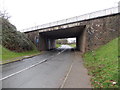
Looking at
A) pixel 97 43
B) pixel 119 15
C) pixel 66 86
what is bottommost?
pixel 66 86

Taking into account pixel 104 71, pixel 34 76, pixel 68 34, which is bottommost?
pixel 34 76

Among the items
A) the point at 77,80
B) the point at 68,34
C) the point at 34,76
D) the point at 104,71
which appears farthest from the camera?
the point at 68,34

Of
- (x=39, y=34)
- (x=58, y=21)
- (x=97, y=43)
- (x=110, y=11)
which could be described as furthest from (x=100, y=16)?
(x=39, y=34)

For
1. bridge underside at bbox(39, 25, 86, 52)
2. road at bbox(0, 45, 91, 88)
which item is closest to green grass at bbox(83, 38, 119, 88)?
road at bbox(0, 45, 91, 88)

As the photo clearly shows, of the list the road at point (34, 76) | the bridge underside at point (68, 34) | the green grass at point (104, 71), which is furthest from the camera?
the bridge underside at point (68, 34)

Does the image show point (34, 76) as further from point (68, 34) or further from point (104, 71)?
point (68, 34)

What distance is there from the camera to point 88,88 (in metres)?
5.58

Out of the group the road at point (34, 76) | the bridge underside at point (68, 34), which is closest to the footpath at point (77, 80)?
the road at point (34, 76)

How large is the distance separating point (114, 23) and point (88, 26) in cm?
405

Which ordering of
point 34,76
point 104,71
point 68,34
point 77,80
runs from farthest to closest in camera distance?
1. point 68,34
2. point 34,76
3. point 104,71
4. point 77,80

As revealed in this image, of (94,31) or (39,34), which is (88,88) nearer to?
(94,31)

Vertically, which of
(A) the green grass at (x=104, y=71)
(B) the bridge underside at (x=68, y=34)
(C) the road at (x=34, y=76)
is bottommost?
(C) the road at (x=34, y=76)

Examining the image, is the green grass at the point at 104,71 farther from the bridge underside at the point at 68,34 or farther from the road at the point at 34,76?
the bridge underside at the point at 68,34

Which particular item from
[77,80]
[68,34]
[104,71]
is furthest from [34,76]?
[68,34]
